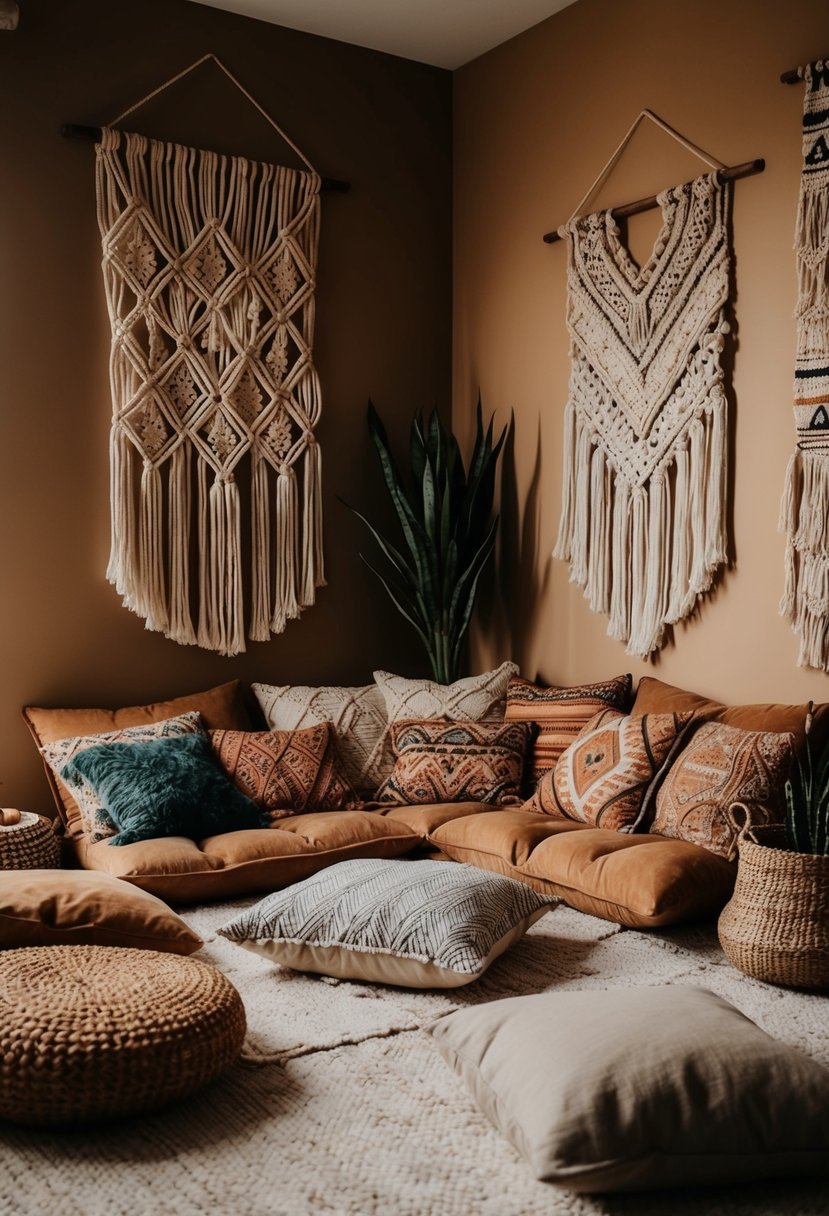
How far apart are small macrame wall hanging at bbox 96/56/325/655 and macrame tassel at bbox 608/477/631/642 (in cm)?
102

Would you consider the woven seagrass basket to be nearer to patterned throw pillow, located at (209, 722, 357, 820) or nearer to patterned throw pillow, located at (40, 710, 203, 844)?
patterned throw pillow, located at (209, 722, 357, 820)

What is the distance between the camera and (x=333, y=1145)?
1.56m

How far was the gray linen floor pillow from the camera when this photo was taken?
56.0 inches

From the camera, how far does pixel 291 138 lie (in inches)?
151

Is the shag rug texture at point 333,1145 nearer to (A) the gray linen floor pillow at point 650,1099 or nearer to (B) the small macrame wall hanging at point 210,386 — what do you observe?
(A) the gray linen floor pillow at point 650,1099

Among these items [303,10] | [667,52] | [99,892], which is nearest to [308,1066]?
[99,892]

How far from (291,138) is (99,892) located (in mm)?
2702

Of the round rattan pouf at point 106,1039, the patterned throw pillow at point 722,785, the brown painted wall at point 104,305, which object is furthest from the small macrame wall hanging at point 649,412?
the round rattan pouf at point 106,1039

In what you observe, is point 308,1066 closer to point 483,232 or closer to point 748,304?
point 748,304

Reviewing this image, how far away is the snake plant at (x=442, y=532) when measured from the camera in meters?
3.79

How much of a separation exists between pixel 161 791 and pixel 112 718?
0.51 meters

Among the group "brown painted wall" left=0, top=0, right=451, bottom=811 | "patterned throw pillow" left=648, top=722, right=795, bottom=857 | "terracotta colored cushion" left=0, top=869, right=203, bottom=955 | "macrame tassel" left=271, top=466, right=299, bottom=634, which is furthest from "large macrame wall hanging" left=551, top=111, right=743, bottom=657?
"terracotta colored cushion" left=0, top=869, right=203, bottom=955

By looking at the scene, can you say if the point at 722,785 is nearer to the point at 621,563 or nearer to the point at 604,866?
the point at 604,866

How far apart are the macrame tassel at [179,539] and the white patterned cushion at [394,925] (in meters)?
1.45
